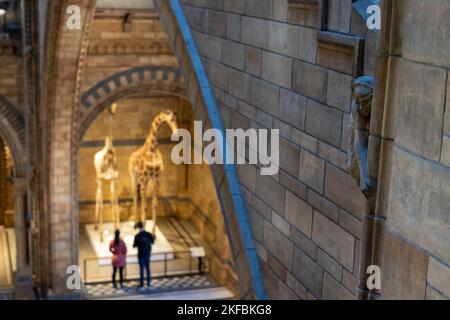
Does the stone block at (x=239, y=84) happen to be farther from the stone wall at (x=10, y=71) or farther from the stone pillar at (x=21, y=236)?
the stone pillar at (x=21, y=236)

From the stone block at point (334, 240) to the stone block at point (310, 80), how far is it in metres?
0.57

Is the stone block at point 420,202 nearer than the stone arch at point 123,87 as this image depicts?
Yes

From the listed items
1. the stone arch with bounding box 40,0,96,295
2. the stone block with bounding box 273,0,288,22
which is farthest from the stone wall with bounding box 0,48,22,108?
the stone block with bounding box 273,0,288,22

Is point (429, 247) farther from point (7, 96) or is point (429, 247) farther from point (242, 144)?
point (7, 96)

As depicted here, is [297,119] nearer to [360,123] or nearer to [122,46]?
[360,123]

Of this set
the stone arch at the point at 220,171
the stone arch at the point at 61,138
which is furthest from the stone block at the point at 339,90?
the stone arch at the point at 61,138

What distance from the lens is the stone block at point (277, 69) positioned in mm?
4020

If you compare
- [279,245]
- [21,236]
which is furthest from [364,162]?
[21,236]

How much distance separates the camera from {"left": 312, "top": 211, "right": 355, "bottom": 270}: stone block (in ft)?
11.3

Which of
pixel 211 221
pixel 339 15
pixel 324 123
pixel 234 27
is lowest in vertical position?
pixel 211 221

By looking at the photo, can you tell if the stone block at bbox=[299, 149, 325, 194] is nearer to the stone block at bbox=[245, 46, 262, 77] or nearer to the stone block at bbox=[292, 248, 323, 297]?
the stone block at bbox=[292, 248, 323, 297]

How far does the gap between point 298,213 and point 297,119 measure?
48 centimetres

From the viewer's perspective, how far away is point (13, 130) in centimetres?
1291
